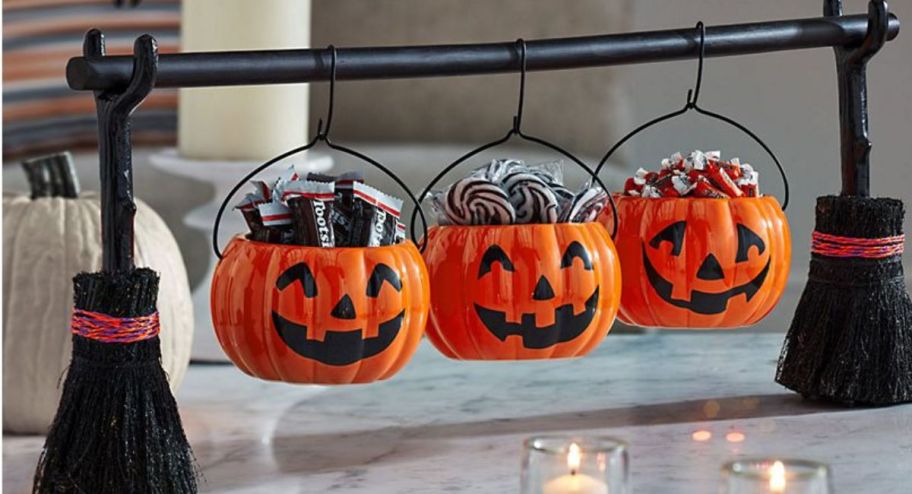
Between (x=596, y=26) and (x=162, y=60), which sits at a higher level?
(x=596, y=26)

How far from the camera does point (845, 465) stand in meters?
1.20

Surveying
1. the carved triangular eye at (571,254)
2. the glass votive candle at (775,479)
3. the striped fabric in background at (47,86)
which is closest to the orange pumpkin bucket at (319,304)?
the carved triangular eye at (571,254)

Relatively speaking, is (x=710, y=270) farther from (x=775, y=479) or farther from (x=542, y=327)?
(x=775, y=479)

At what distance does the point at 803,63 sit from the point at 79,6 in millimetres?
1307

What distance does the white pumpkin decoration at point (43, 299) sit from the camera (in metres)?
1.34

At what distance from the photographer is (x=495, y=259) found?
43.4 inches

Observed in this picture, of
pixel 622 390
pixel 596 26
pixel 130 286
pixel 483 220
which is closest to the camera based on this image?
pixel 130 286

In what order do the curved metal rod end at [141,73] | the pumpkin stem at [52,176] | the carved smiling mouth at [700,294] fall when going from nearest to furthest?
the curved metal rod end at [141,73] → the carved smiling mouth at [700,294] → the pumpkin stem at [52,176]

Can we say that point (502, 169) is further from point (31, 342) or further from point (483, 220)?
point (31, 342)

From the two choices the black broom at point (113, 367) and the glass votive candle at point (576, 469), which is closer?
the glass votive candle at point (576, 469)

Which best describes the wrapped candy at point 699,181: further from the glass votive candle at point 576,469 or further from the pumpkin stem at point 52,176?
the pumpkin stem at point 52,176

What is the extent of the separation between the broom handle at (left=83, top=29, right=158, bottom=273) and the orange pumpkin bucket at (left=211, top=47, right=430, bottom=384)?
0.07 meters

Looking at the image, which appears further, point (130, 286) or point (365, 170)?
point (365, 170)

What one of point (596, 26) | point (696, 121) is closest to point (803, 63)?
point (696, 121)
